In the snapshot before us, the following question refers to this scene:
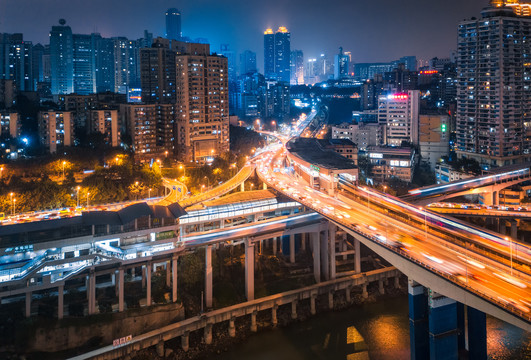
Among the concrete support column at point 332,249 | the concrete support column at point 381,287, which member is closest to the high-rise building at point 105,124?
the concrete support column at point 332,249

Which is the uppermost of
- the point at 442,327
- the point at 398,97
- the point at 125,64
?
the point at 125,64

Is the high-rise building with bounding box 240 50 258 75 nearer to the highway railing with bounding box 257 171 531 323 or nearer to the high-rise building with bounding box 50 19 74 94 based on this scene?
the high-rise building with bounding box 50 19 74 94

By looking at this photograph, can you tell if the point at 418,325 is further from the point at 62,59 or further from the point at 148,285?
the point at 62,59

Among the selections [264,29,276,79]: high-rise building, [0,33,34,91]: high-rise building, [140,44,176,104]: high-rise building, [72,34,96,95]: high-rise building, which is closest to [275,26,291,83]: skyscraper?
[264,29,276,79]: high-rise building

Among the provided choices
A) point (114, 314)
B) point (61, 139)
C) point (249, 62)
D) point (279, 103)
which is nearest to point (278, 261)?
point (114, 314)

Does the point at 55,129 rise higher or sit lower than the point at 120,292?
higher

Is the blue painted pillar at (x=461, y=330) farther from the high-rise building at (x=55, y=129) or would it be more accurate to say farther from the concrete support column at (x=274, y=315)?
the high-rise building at (x=55, y=129)

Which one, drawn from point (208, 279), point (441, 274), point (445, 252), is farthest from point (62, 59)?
point (441, 274)
